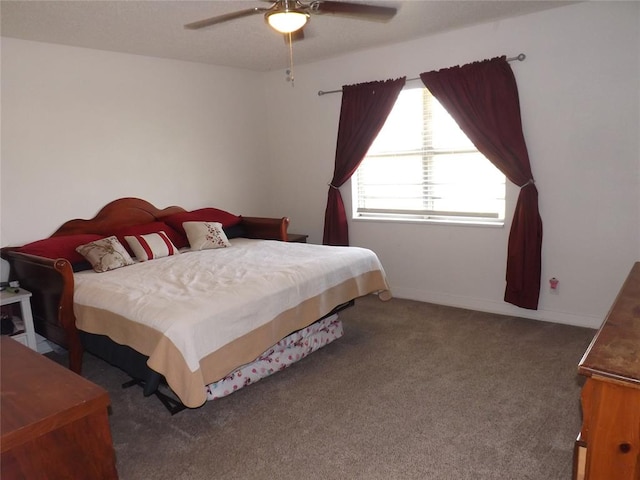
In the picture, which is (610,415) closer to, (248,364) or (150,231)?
(248,364)

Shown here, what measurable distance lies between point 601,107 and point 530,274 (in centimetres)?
130

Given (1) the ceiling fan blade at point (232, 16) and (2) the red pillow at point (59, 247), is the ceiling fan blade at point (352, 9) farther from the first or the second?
(2) the red pillow at point (59, 247)

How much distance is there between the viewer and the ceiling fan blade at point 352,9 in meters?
2.22

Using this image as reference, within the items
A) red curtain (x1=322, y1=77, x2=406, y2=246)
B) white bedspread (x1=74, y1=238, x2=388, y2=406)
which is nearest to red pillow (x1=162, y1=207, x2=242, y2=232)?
white bedspread (x1=74, y1=238, x2=388, y2=406)

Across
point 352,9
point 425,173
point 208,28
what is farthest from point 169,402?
point 425,173

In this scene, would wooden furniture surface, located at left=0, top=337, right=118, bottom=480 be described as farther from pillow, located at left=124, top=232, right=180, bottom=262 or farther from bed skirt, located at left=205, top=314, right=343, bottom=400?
pillow, located at left=124, top=232, right=180, bottom=262

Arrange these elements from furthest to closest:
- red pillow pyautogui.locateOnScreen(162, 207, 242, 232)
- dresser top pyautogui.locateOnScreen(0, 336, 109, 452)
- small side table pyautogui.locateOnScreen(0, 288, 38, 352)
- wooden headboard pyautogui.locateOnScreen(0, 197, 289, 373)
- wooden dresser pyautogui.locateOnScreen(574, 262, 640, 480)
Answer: red pillow pyautogui.locateOnScreen(162, 207, 242, 232), small side table pyautogui.locateOnScreen(0, 288, 38, 352), wooden headboard pyautogui.locateOnScreen(0, 197, 289, 373), wooden dresser pyautogui.locateOnScreen(574, 262, 640, 480), dresser top pyautogui.locateOnScreen(0, 336, 109, 452)

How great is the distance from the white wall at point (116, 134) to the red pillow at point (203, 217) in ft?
0.67

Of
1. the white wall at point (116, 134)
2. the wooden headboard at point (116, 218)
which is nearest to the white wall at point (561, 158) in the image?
the white wall at point (116, 134)

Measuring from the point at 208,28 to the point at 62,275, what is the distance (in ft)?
6.40

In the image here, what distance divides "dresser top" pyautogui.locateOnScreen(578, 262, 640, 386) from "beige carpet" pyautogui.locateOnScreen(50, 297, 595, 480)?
0.78 m

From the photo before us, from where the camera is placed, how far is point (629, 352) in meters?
1.30

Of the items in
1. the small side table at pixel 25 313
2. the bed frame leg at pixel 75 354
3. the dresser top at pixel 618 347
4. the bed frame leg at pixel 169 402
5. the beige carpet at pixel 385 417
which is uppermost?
the dresser top at pixel 618 347

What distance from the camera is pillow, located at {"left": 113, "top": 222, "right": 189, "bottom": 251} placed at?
3664 millimetres
